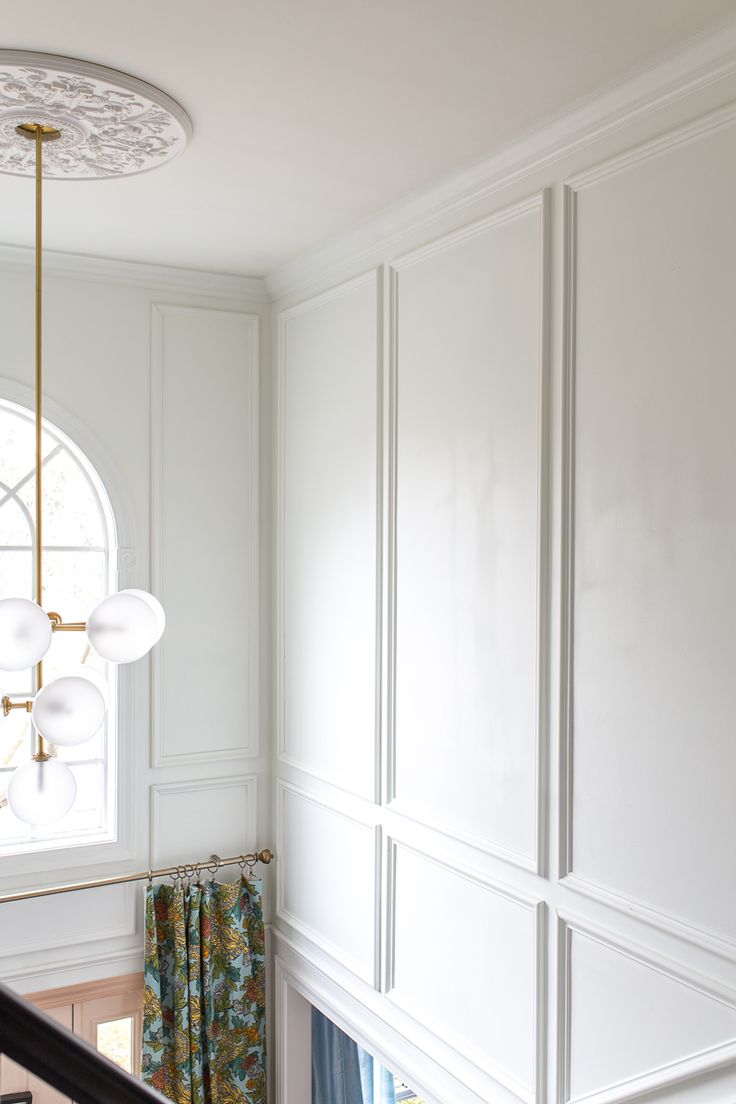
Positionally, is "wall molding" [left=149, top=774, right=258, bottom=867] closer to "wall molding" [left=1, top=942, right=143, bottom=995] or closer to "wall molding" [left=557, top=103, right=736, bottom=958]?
"wall molding" [left=1, top=942, right=143, bottom=995]

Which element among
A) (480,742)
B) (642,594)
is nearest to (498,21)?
(642,594)

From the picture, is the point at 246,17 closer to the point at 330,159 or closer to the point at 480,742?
the point at 330,159

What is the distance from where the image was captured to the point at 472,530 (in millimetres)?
2600

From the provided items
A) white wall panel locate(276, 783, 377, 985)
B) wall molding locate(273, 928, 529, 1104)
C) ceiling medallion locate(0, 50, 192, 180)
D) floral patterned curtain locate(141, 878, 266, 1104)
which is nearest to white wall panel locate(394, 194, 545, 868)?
white wall panel locate(276, 783, 377, 985)

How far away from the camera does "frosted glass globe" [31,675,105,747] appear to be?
1.88 meters

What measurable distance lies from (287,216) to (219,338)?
2.56 ft

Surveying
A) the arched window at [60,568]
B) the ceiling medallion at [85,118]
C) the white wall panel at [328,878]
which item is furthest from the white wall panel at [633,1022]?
the ceiling medallion at [85,118]

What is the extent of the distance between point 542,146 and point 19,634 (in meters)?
1.61

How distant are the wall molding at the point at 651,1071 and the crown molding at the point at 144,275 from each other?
2501 mm

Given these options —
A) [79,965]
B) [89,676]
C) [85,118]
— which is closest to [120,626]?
[89,676]

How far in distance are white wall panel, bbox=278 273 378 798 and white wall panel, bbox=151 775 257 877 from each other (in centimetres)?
26

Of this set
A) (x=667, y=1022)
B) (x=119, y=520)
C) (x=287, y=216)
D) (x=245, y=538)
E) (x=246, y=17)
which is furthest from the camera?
(x=245, y=538)

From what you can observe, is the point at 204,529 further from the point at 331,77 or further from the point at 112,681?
the point at 331,77

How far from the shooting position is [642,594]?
2059 mm
